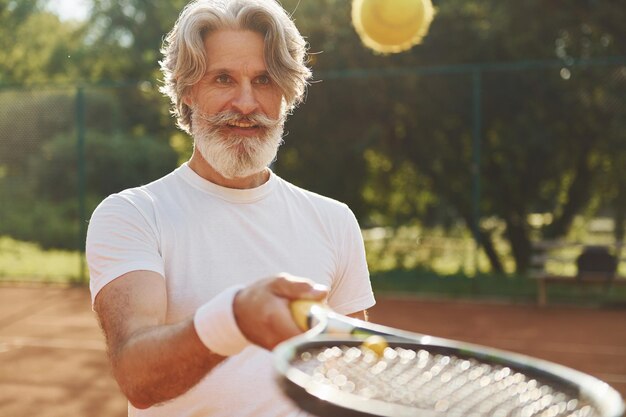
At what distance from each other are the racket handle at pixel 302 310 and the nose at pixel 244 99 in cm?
84

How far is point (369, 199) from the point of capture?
32.5 ft

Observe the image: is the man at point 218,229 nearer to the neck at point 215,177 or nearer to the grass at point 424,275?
the neck at point 215,177

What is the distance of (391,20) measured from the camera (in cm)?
621

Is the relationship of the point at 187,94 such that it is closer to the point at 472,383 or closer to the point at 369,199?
the point at 472,383

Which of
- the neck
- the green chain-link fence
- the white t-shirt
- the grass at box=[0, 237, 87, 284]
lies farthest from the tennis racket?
the grass at box=[0, 237, 87, 284]

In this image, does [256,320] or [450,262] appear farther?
[450,262]

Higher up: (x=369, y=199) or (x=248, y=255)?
(x=248, y=255)

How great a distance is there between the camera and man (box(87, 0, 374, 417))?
5.37 ft

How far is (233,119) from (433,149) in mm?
8188

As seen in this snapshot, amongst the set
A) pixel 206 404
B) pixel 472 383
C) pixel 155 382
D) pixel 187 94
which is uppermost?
pixel 187 94

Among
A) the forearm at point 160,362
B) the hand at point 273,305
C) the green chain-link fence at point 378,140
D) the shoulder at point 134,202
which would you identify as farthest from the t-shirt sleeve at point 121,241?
the green chain-link fence at point 378,140

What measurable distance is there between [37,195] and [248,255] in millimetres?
9361

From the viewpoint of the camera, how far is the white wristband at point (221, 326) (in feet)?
4.10

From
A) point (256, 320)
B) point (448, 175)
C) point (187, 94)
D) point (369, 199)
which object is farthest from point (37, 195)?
point (256, 320)
